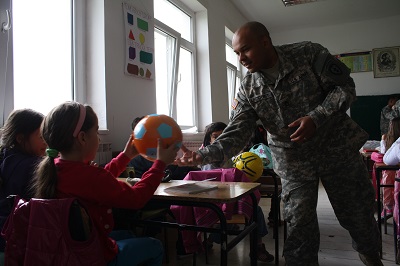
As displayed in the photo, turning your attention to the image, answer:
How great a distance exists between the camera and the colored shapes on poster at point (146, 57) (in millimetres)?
3521

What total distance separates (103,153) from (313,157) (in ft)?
6.23

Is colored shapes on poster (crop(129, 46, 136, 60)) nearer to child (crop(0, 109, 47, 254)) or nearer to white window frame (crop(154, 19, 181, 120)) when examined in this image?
white window frame (crop(154, 19, 181, 120))

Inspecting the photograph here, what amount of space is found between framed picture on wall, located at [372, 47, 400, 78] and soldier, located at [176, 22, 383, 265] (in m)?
7.09

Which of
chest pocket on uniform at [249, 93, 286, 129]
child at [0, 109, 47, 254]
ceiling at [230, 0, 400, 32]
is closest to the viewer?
child at [0, 109, 47, 254]

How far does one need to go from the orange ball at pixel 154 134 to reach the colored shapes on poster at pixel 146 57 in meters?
2.25

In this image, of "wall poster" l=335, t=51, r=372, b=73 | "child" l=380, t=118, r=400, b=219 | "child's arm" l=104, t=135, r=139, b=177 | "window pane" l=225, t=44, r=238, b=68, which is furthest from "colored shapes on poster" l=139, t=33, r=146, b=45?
"wall poster" l=335, t=51, r=372, b=73

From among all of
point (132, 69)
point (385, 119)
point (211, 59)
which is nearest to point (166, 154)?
point (132, 69)

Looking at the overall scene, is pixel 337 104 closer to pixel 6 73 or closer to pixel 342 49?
pixel 6 73

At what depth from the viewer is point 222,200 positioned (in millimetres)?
1354

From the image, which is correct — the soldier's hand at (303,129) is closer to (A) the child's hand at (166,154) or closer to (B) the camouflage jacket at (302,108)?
(B) the camouflage jacket at (302,108)

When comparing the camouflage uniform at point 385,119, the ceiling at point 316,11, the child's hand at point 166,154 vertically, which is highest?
the ceiling at point 316,11

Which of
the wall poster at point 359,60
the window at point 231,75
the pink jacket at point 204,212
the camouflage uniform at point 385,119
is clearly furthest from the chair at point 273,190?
the wall poster at point 359,60

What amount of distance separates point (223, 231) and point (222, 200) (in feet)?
0.50

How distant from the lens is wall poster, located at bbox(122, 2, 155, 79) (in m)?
3.33
